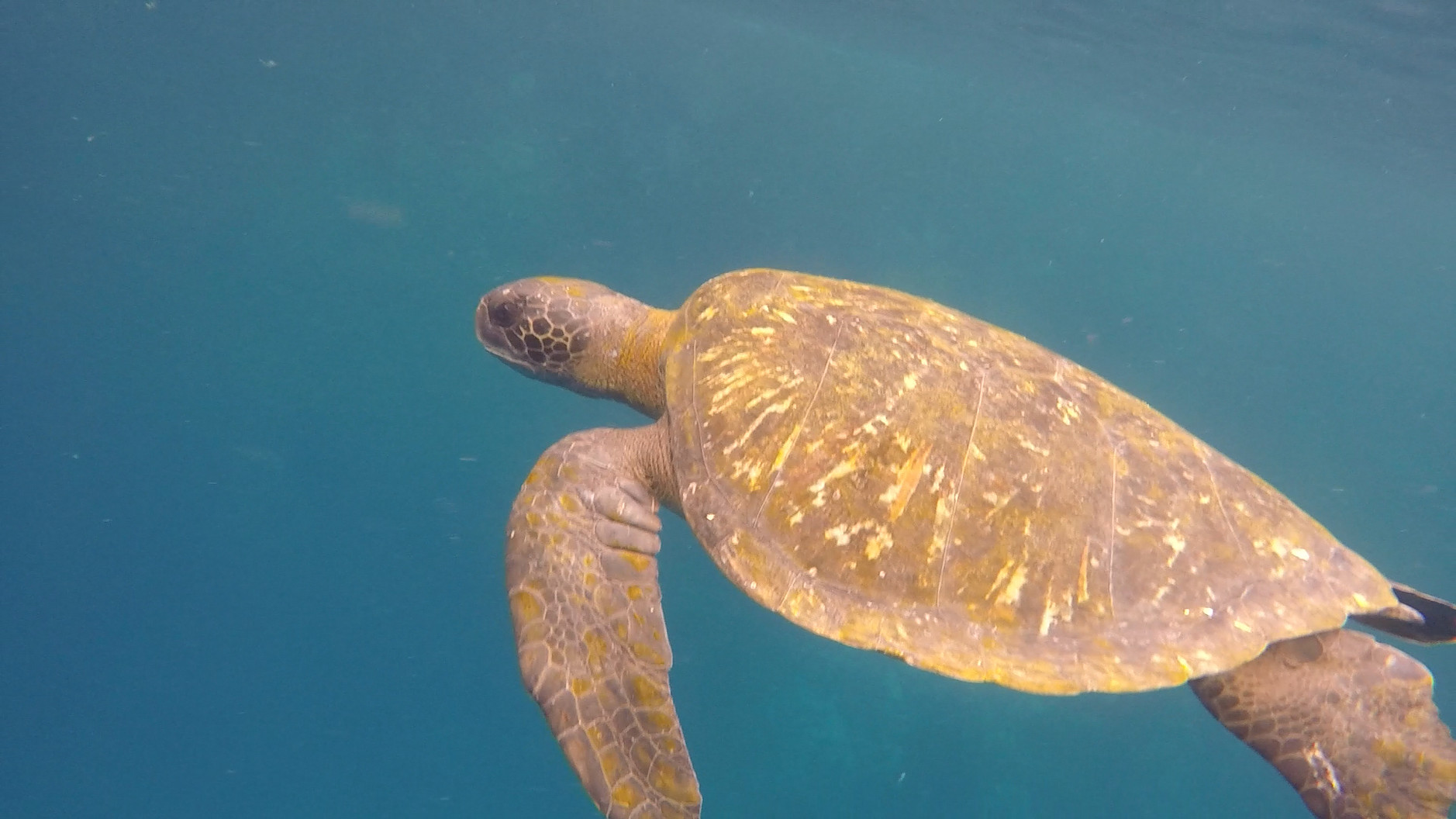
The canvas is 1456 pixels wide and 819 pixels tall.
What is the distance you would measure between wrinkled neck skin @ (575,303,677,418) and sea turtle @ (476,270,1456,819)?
0.69m

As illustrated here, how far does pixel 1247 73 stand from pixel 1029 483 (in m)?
20.6

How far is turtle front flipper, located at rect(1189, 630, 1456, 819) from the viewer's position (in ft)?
7.52

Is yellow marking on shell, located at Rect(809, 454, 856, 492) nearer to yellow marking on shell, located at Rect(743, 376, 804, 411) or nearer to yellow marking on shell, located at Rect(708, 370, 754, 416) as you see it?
yellow marking on shell, located at Rect(743, 376, 804, 411)

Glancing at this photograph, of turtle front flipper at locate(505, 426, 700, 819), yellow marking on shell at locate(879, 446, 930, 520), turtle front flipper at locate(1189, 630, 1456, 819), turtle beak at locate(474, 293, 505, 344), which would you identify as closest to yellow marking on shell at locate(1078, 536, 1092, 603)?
yellow marking on shell at locate(879, 446, 930, 520)

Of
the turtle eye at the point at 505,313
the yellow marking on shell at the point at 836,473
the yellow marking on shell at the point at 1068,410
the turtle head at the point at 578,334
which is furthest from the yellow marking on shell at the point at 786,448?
the turtle eye at the point at 505,313

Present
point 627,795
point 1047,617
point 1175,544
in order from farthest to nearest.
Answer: point 1175,544, point 1047,617, point 627,795

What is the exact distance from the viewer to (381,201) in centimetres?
1838

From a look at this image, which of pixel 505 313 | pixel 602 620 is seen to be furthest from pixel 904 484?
pixel 505 313

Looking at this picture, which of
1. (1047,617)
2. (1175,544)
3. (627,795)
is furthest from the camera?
(1175,544)

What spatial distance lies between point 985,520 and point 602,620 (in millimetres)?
1453

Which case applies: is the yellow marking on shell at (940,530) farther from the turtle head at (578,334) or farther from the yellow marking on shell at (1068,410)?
the turtle head at (578,334)

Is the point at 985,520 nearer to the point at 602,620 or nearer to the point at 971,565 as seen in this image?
the point at 971,565

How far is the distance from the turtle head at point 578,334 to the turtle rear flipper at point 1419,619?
128 inches

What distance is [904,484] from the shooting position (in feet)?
7.88
